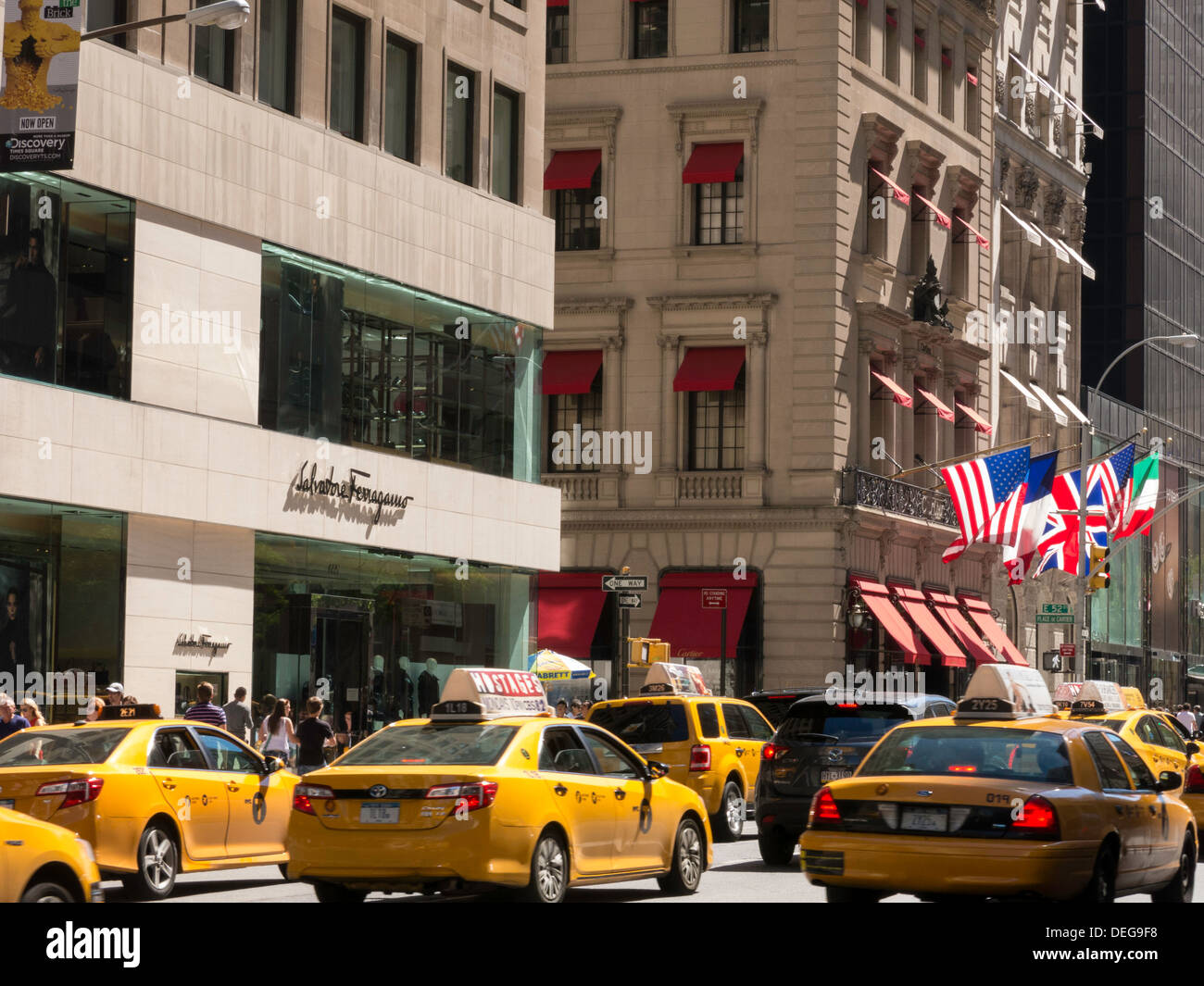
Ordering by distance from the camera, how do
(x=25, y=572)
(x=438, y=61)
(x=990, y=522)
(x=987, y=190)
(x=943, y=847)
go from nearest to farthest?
(x=943, y=847)
(x=25, y=572)
(x=438, y=61)
(x=990, y=522)
(x=987, y=190)

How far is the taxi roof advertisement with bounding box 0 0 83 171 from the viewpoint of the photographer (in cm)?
2127

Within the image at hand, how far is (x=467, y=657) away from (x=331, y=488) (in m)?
5.13

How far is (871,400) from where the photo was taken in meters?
49.8

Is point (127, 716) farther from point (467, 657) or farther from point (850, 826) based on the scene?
point (467, 657)

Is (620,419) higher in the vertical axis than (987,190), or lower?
lower

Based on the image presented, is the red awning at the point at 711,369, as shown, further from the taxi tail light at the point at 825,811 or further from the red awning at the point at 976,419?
the taxi tail light at the point at 825,811

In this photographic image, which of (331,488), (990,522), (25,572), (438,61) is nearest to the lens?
(25,572)

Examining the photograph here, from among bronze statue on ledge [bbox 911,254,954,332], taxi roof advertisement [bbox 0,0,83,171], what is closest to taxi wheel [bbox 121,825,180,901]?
taxi roof advertisement [bbox 0,0,83,171]

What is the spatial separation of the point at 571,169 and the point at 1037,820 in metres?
35.8

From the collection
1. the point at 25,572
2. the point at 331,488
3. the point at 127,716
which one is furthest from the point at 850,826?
the point at 331,488

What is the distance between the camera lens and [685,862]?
17484 millimetres

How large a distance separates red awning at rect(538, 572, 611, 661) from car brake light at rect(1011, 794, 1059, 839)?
33.0m

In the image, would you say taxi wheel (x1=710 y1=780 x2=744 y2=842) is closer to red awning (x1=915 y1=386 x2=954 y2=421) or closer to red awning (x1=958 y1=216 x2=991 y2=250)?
red awning (x1=915 y1=386 x2=954 y2=421)

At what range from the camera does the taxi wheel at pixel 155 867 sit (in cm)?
1664
